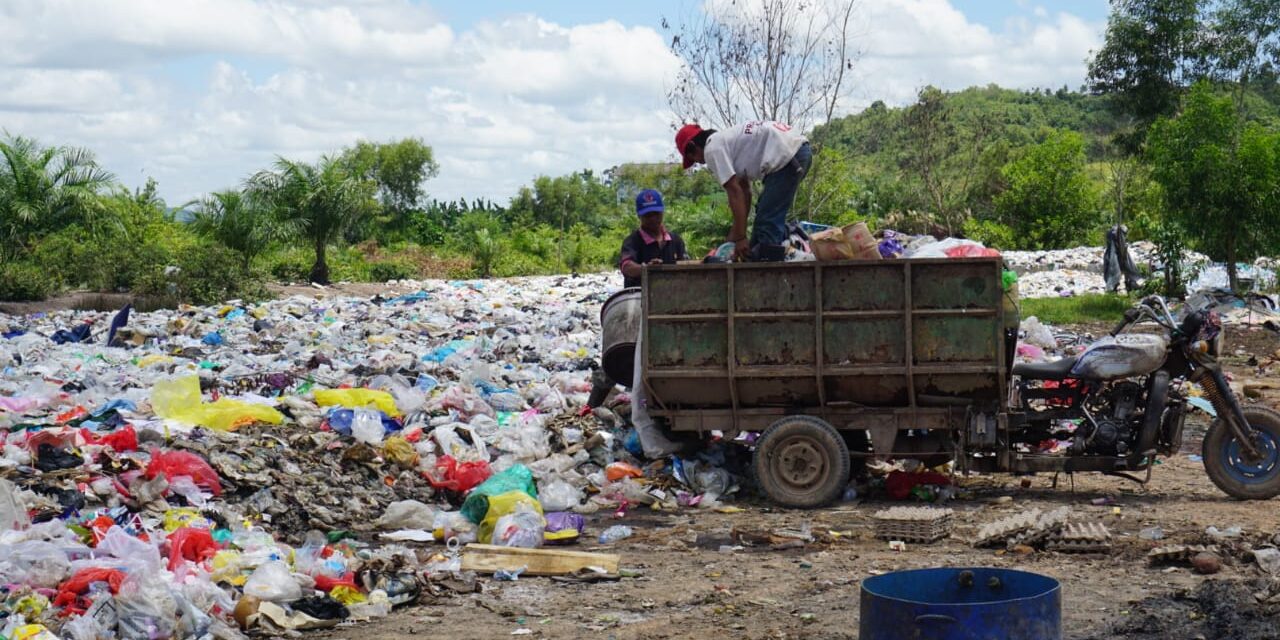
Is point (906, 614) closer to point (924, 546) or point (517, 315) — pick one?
point (924, 546)

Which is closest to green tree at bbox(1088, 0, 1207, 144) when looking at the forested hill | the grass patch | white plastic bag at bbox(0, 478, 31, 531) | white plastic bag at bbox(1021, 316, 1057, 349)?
the forested hill

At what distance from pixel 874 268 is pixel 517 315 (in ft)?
33.2

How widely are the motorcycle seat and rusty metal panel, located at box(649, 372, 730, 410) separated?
66.1 inches

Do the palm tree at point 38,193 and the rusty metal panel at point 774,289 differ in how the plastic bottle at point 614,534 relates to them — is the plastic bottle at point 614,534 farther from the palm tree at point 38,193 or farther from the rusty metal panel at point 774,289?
the palm tree at point 38,193

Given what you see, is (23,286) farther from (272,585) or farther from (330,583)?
(272,585)

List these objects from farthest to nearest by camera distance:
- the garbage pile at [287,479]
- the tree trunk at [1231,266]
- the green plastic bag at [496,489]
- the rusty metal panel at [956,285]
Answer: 1. the tree trunk at [1231,266]
2. the rusty metal panel at [956,285]
3. the green plastic bag at [496,489]
4. the garbage pile at [287,479]

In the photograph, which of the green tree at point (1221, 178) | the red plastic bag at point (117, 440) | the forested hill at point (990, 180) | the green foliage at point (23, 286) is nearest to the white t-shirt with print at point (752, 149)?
the red plastic bag at point (117, 440)

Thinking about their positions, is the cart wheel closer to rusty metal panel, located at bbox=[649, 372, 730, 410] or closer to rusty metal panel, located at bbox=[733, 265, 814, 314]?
rusty metal panel, located at bbox=[649, 372, 730, 410]

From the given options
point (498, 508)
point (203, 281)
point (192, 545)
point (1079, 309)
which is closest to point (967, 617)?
point (192, 545)

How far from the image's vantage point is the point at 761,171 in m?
7.58

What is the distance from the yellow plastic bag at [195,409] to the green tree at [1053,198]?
31.9m

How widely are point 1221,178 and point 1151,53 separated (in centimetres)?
1082

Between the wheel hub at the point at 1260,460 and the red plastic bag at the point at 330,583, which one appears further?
the wheel hub at the point at 1260,460

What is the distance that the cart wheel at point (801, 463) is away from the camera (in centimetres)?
744
